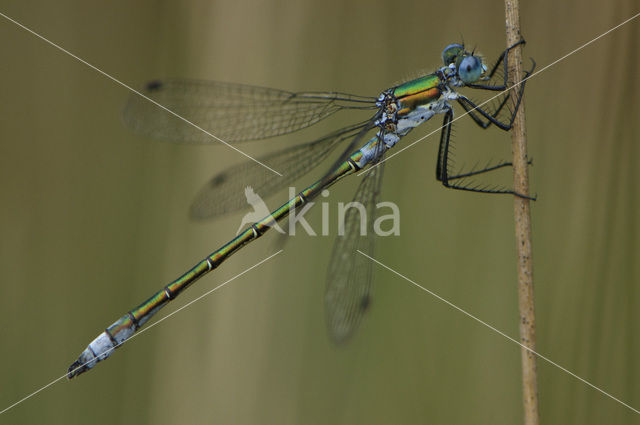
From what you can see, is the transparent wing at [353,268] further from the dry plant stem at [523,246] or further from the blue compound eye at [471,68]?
the dry plant stem at [523,246]

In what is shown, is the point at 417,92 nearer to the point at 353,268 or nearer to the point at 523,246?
the point at 353,268

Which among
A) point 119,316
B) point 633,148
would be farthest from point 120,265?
point 633,148

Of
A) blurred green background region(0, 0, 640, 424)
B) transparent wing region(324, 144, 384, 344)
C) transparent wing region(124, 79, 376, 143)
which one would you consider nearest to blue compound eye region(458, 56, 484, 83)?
blurred green background region(0, 0, 640, 424)

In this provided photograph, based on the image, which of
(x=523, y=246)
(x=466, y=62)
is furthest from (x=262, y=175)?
(x=523, y=246)

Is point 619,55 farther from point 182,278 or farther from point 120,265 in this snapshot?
point 120,265

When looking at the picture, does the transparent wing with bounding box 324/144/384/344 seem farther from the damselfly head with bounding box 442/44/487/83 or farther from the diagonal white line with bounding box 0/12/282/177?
the damselfly head with bounding box 442/44/487/83

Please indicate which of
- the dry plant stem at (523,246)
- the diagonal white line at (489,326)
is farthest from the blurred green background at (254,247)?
the dry plant stem at (523,246)
